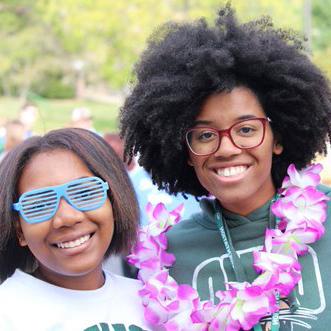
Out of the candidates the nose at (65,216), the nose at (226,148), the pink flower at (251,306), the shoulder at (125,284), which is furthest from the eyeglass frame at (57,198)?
the pink flower at (251,306)

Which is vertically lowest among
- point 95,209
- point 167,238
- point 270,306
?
point 270,306

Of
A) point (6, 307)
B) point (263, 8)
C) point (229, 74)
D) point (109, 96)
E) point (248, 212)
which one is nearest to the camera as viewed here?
point (6, 307)

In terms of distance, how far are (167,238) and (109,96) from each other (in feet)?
123

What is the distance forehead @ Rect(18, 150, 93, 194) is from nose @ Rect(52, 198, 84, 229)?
0.28 feet

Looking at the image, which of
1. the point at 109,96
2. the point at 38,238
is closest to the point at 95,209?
the point at 38,238

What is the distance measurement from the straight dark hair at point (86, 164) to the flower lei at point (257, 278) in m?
0.20

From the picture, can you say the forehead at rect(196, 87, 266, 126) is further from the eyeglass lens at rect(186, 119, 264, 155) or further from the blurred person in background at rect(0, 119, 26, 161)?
the blurred person in background at rect(0, 119, 26, 161)

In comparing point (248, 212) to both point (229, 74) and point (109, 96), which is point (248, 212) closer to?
point (229, 74)

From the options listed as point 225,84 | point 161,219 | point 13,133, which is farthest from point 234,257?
point 13,133

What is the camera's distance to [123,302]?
2.39 m

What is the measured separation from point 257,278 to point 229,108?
2.02ft

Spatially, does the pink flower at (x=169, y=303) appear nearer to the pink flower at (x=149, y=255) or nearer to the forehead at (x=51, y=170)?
the pink flower at (x=149, y=255)

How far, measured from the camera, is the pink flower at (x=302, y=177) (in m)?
2.47

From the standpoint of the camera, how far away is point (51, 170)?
2.25 meters
